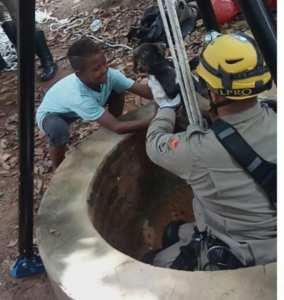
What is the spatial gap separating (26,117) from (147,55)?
614mm

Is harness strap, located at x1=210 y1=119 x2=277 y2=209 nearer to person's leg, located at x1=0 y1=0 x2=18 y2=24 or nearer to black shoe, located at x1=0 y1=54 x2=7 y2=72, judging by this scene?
person's leg, located at x1=0 y1=0 x2=18 y2=24

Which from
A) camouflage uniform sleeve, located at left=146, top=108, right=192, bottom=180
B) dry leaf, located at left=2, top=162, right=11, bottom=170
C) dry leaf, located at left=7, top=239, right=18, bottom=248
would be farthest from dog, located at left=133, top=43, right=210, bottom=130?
dry leaf, located at left=2, top=162, right=11, bottom=170

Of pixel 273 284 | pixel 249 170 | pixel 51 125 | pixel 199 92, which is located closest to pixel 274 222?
pixel 249 170

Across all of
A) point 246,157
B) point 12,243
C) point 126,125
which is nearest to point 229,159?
point 246,157

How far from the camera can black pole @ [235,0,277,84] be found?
1.39 m

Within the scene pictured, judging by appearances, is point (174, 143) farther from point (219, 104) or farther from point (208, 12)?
point (208, 12)

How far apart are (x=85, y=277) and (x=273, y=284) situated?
65 cm

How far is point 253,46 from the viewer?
76.1 inches

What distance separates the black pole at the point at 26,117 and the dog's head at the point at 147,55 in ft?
1.45

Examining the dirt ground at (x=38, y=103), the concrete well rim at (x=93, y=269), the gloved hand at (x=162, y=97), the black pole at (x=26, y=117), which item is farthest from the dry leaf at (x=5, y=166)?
the gloved hand at (x=162, y=97)

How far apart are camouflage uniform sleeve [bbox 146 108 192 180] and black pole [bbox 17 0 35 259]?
58cm

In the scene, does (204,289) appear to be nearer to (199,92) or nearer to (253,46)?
(253,46)

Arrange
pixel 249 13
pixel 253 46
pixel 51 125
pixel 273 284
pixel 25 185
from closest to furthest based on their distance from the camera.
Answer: pixel 249 13 → pixel 273 284 → pixel 253 46 → pixel 25 185 → pixel 51 125

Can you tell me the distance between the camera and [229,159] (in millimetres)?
1957
